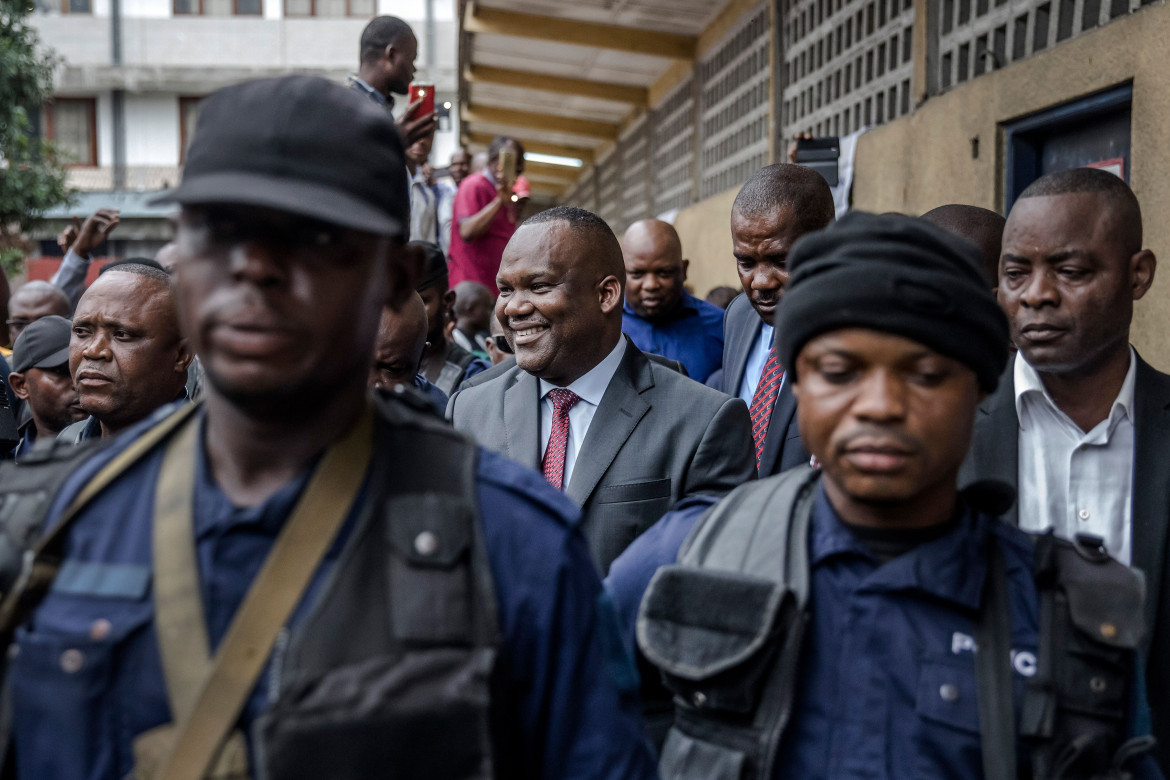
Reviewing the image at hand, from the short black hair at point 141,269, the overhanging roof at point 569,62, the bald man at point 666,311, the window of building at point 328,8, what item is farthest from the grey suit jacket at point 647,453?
the window of building at point 328,8

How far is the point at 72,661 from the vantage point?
4.92ft

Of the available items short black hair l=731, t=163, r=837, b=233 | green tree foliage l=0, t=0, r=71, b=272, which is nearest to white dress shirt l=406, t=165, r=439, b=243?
short black hair l=731, t=163, r=837, b=233

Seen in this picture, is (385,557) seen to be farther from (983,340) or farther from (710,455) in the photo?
(710,455)

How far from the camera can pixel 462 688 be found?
4.84 feet

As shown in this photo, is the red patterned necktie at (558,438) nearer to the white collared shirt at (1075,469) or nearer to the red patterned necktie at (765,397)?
the red patterned necktie at (765,397)

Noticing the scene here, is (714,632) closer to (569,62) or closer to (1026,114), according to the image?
(1026,114)

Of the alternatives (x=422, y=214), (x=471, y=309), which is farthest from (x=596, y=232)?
(x=471, y=309)

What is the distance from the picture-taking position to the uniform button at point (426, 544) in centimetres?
152

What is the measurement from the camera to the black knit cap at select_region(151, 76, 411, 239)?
4.92 ft

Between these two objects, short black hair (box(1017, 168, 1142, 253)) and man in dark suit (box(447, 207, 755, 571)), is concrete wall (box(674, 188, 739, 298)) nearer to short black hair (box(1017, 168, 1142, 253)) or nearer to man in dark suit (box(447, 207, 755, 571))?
man in dark suit (box(447, 207, 755, 571))

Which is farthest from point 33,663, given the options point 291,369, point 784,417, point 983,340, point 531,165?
point 531,165

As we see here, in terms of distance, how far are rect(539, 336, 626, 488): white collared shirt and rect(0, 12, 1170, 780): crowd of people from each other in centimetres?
34

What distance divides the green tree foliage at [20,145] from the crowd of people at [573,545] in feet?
42.1

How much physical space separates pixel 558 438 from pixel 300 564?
2.18 metres
